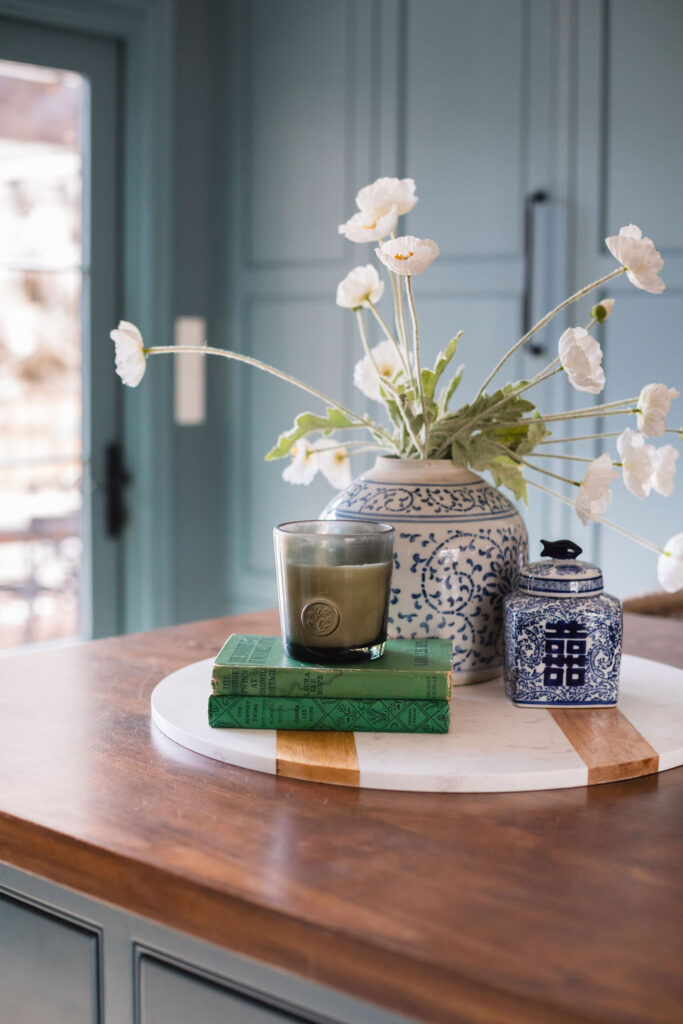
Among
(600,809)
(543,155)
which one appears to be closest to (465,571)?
(600,809)

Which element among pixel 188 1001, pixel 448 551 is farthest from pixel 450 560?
pixel 188 1001

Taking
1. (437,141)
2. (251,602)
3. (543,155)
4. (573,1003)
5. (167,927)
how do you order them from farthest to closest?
1. (251,602)
2. (437,141)
3. (543,155)
4. (167,927)
5. (573,1003)

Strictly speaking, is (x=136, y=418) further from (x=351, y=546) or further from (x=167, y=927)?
(x=167, y=927)

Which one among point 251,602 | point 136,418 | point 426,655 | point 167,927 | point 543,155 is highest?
point 543,155

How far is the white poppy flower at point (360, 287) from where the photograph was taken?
1.06 meters

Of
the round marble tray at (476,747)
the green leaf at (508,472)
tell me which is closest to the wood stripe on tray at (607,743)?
the round marble tray at (476,747)

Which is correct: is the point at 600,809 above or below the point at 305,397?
below

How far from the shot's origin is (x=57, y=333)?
2.99 meters

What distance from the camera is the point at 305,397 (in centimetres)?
306

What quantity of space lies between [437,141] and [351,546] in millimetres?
2090

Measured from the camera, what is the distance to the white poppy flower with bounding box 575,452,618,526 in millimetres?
956

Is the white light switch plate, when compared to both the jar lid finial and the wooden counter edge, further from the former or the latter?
the wooden counter edge

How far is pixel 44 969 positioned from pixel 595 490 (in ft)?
1.86

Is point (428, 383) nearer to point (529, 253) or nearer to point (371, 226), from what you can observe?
point (371, 226)
